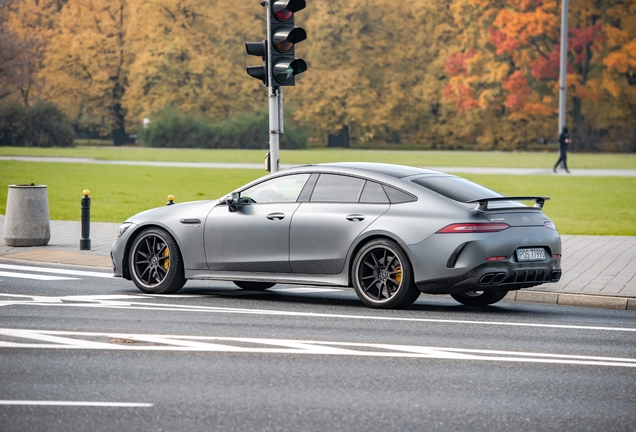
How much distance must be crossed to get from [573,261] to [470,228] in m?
4.36

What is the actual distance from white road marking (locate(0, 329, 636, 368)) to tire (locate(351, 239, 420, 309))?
74.3 inches

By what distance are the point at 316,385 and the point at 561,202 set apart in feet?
65.8

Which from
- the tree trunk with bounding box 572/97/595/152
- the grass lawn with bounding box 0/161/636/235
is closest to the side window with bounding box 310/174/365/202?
the grass lawn with bounding box 0/161/636/235

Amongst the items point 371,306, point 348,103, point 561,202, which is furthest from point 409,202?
point 348,103

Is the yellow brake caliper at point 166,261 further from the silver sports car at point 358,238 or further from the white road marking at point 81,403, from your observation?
the white road marking at point 81,403

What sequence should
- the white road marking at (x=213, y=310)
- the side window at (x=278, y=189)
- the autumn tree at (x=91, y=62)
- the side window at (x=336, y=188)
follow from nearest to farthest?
the white road marking at (x=213, y=310) < the side window at (x=336, y=188) < the side window at (x=278, y=189) < the autumn tree at (x=91, y=62)

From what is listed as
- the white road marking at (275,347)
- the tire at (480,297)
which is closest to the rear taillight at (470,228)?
the tire at (480,297)

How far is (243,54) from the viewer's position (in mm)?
79312

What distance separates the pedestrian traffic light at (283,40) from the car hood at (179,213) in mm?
2816

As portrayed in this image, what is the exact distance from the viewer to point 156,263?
1177 cm

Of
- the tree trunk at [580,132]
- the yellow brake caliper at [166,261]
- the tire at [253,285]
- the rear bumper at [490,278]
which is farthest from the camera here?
the tree trunk at [580,132]

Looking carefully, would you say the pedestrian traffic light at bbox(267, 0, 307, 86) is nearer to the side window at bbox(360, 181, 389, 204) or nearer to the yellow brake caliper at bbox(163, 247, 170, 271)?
the yellow brake caliper at bbox(163, 247, 170, 271)

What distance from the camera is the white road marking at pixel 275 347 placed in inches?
316

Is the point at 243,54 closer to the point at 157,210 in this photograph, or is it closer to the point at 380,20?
the point at 380,20
